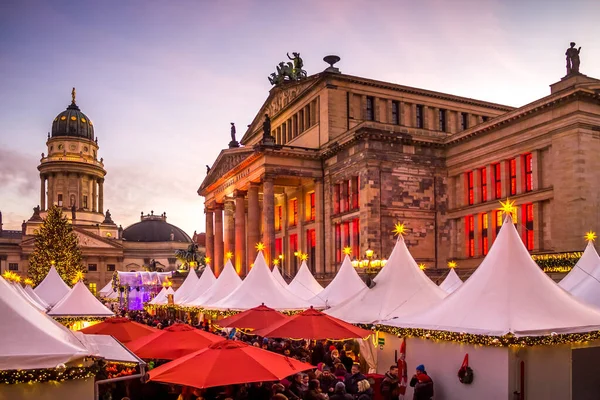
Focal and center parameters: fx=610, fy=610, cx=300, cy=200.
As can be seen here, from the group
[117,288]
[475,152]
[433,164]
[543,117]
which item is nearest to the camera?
[543,117]

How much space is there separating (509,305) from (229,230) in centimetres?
4671

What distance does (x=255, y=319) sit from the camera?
1850 cm

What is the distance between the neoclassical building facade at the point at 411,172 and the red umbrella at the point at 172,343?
24013 millimetres

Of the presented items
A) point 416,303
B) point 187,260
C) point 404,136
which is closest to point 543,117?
point 404,136

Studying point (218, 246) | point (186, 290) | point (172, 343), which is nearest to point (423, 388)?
point (172, 343)

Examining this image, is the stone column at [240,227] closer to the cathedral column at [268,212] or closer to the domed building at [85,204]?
the cathedral column at [268,212]

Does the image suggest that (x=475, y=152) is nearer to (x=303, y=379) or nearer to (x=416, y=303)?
(x=416, y=303)

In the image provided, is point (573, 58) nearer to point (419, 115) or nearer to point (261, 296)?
point (419, 115)

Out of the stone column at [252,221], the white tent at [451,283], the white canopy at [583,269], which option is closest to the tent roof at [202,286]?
the stone column at [252,221]

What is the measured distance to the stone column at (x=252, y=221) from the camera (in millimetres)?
46219

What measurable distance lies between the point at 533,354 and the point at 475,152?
28.9 metres

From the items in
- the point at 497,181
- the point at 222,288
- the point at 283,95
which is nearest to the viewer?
the point at 222,288

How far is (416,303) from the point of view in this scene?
17.7 m

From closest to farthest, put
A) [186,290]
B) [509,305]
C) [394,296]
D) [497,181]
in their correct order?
[509,305] → [394,296] → [186,290] → [497,181]
